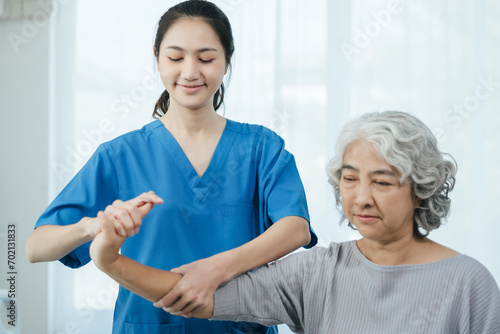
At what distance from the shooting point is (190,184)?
4.39 feet

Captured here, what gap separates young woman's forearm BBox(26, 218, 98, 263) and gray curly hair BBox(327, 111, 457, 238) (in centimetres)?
50

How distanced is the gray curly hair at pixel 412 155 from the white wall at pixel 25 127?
7.19ft

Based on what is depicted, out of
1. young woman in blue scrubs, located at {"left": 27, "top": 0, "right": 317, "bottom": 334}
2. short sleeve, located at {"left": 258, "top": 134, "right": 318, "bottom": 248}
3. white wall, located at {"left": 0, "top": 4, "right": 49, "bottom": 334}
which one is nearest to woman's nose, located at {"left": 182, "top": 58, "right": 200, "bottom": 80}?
young woman in blue scrubs, located at {"left": 27, "top": 0, "right": 317, "bottom": 334}

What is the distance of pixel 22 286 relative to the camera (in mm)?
3088

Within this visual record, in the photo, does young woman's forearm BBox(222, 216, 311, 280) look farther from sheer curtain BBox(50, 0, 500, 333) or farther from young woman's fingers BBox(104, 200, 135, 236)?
sheer curtain BBox(50, 0, 500, 333)

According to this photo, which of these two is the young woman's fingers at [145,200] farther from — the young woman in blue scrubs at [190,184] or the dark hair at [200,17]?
the dark hair at [200,17]

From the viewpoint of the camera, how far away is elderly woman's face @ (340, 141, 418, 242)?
1.16 metres

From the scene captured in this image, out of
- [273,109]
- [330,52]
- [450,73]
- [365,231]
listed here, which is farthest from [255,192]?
[450,73]

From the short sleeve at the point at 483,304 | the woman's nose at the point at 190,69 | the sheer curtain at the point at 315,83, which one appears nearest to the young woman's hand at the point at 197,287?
the woman's nose at the point at 190,69

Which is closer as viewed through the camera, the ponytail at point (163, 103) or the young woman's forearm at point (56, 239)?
the young woman's forearm at point (56, 239)

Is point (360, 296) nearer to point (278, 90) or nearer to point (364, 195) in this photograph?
point (364, 195)

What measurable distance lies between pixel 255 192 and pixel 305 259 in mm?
192

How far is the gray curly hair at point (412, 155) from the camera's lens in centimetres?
115

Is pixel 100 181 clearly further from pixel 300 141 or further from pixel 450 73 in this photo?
pixel 450 73
